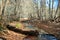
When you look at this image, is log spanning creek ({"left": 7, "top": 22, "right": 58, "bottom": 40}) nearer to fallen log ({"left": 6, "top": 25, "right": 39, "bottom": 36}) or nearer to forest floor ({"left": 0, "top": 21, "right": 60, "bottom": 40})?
fallen log ({"left": 6, "top": 25, "right": 39, "bottom": 36})

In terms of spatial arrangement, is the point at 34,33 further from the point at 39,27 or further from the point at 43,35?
the point at 39,27

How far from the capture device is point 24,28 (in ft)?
13.6

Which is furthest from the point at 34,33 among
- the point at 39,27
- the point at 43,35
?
the point at 39,27

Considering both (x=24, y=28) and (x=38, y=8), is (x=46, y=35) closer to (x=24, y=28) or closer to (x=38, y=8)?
(x=24, y=28)

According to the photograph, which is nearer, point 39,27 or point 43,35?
point 43,35

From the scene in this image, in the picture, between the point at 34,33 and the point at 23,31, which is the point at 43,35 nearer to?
the point at 34,33

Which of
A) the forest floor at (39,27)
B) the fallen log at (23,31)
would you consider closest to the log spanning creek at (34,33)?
the fallen log at (23,31)

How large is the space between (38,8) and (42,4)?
0.79ft

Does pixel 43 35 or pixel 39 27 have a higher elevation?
pixel 39 27

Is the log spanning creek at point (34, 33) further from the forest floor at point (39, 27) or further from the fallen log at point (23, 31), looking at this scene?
the forest floor at point (39, 27)

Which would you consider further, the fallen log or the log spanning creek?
the fallen log

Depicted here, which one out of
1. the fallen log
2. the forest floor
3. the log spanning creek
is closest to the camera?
the forest floor

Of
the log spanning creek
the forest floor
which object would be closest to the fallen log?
the log spanning creek

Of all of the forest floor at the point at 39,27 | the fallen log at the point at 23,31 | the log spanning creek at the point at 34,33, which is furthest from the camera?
the fallen log at the point at 23,31
